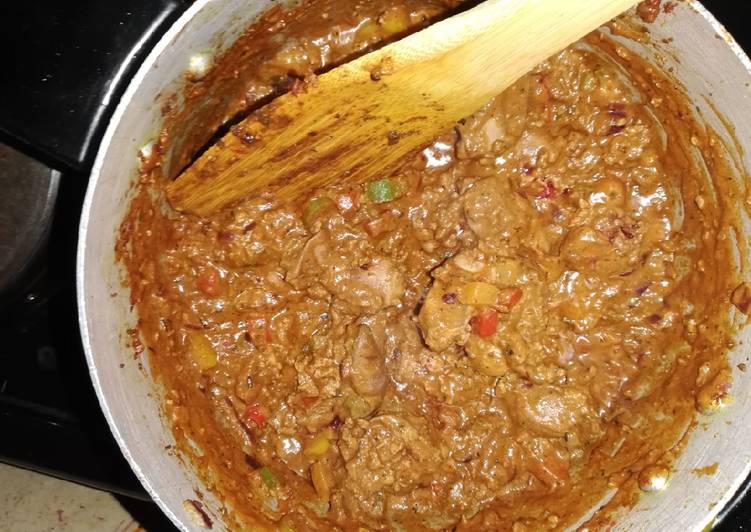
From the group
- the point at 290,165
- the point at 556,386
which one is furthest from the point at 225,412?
the point at 556,386

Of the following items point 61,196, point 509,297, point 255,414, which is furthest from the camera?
point 61,196

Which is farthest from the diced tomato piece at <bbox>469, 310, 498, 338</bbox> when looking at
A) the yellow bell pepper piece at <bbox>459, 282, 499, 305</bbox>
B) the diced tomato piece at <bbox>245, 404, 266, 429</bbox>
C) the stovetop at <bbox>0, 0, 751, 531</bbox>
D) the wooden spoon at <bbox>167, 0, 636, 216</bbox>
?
the stovetop at <bbox>0, 0, 751, 531</bbox>

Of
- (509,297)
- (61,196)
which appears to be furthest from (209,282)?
(509,297)

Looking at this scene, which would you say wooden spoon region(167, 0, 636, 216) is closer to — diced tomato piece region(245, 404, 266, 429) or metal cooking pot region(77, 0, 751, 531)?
metal cooking pot region(77, 0, 751, 531)

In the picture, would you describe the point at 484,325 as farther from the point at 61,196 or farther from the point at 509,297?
the point at 61,196

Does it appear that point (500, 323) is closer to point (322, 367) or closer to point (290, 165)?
point (322, 367)
